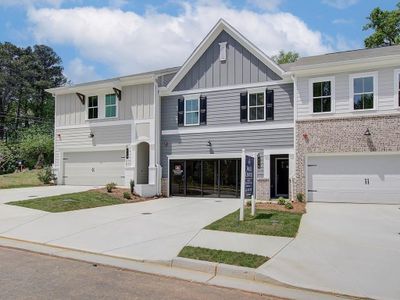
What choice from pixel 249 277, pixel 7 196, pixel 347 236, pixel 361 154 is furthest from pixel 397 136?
pixel 7 196

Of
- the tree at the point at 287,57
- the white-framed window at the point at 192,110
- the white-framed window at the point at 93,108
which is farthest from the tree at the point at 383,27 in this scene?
the white-framed window at the point at 93,108

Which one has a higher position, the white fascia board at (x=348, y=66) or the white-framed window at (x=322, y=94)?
the white fascia board at (x=348, y=66)

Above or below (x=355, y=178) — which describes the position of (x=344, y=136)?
above

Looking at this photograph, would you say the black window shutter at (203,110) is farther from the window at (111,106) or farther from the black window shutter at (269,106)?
A: the window at (111,106)

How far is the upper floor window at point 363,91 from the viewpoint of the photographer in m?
16.5

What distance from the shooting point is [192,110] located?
20.9 metres

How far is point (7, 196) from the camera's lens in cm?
1786

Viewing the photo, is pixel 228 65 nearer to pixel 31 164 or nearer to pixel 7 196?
pixel 7 196

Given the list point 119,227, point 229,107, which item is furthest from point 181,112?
point 119,227

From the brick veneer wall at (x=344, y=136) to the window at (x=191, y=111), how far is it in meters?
5.47

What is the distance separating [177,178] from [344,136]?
8.81m

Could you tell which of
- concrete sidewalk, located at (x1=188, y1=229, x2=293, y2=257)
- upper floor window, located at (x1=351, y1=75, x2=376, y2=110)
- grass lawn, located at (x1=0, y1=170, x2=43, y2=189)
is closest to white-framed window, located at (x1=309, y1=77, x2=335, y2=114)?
upper floor window, located at (x1=351, y1=75, x2=376, y2=110)

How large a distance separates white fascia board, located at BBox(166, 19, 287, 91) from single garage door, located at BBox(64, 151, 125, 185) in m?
5.22

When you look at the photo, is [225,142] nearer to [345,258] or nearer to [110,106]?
[110,106]
